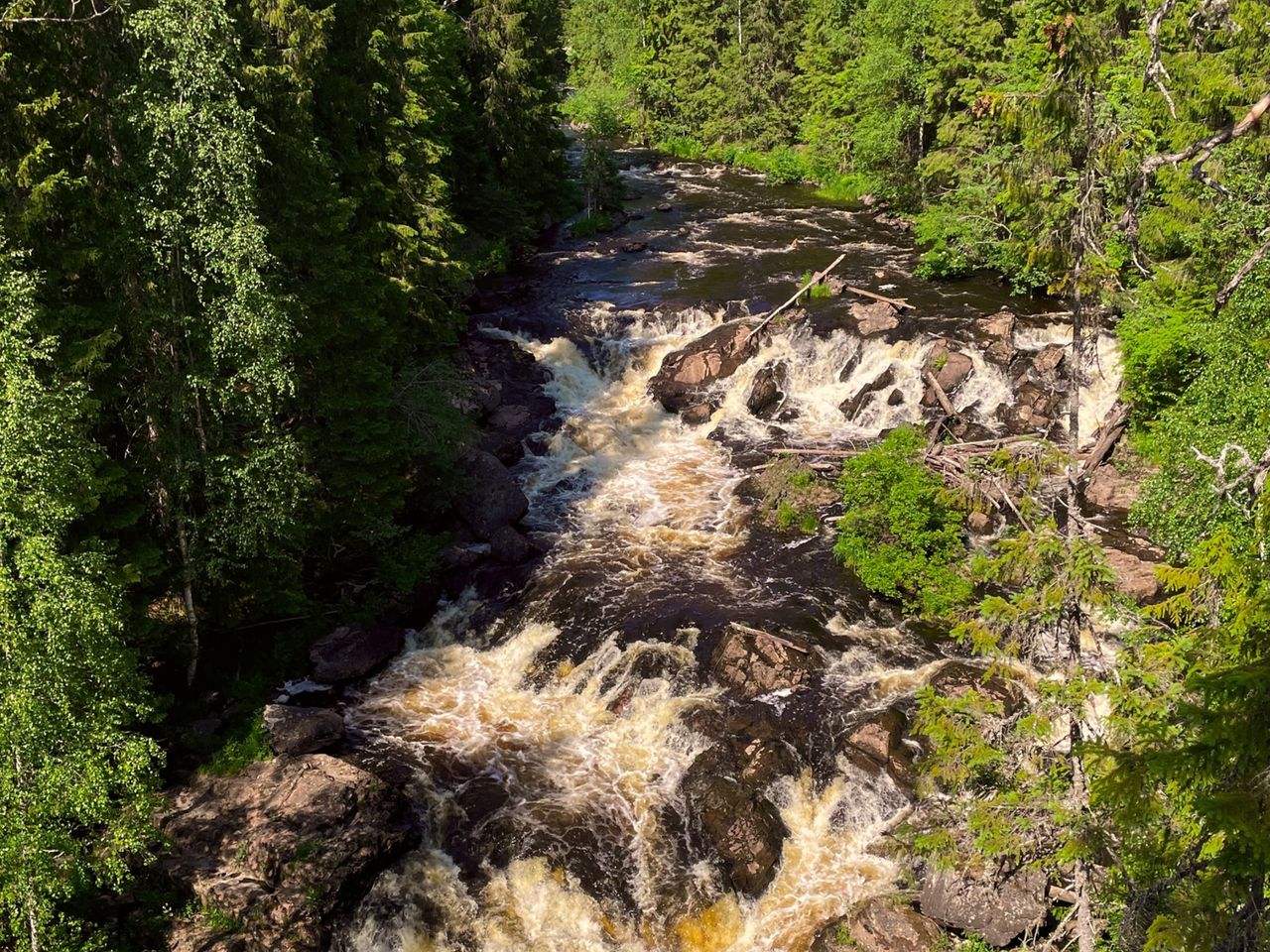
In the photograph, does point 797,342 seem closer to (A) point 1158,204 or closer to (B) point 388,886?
(A) point 1158,204

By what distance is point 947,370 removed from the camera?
2809 centimetres

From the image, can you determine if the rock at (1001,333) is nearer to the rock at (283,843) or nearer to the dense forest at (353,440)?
the dense forest at (353,440)

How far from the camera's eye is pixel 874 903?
1349 cm

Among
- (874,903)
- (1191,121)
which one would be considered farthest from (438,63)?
(874,903)

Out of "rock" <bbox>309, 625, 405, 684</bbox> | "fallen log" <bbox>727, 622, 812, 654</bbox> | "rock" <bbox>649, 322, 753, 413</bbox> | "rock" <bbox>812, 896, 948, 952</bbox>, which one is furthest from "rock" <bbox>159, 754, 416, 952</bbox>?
"rock" <bbox>649, 322, 753, 413</bbox>

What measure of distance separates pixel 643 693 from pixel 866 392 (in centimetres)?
1559

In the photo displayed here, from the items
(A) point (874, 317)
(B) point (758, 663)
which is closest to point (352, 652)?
(B) point (758, 663)

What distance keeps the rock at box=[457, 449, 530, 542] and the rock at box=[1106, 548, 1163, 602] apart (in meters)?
15.3

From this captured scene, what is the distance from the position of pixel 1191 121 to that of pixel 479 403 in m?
22.0

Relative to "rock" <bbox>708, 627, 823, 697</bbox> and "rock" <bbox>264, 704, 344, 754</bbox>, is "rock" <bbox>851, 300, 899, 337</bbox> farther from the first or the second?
"rock" <bbox>264, 704, 344, 754</bbox>

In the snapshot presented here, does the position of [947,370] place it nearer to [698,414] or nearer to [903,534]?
[698,414]

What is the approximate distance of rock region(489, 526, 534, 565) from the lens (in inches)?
891

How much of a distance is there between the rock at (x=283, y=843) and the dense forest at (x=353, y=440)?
0.79 metres

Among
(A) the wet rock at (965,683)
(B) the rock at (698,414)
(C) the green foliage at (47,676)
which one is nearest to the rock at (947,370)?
(B) the rock at (698,414)
